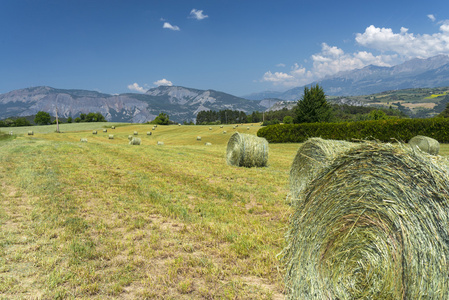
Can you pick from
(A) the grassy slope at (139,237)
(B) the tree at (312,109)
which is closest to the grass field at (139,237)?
(A) the grassy slope at (139,237)

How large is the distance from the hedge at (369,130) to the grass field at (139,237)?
A: 16774 mm

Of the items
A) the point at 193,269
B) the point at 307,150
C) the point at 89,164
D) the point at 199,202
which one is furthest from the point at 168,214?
the point at 89,164

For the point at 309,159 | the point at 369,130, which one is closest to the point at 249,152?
the point at 309,159

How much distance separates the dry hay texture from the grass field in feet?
2.26

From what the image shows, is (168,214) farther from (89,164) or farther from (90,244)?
(89,164)

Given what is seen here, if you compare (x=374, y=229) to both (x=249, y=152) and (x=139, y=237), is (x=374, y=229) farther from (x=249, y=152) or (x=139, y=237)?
(x=249, y=152)

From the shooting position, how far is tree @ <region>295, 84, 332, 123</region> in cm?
5075

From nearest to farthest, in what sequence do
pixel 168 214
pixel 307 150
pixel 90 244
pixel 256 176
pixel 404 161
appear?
1. pixel 404 161
2. pixel 90 244
3. pixel 168 214
4. pixel 307 150
5. pixel 256 176

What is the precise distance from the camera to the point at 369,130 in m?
31.4

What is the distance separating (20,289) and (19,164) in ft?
43.2

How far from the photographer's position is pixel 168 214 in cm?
730

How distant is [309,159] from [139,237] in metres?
6.02

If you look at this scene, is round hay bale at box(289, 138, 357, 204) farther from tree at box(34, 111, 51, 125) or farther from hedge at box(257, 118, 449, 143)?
tree at box(34, 111, 51, 125)

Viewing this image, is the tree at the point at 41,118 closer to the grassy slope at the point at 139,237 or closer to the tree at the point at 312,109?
the tree at the point at 312,109
